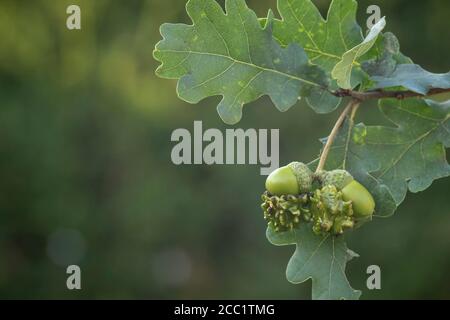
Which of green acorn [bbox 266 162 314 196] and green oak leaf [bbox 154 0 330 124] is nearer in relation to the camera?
green acorn [bbox 266 162 314 196]

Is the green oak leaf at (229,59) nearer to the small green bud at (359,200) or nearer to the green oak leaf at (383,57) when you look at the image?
the green oak leaf at (383,57)

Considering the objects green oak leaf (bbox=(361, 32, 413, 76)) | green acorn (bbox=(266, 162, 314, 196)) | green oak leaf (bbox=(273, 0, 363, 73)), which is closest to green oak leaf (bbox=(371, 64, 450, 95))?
green oak leaf (bbox=(361, 32, 413, 76))

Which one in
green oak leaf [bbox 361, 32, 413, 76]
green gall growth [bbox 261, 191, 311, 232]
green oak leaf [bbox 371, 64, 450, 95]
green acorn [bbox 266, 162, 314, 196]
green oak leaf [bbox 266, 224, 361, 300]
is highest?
green oak leaf [bbox 361, 32, 413, 76]

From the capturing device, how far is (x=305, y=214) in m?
1.38

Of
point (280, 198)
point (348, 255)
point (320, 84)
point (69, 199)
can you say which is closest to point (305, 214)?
point (280, 198)

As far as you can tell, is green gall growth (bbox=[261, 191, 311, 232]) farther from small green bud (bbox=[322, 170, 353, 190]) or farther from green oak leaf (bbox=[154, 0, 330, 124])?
green oak leaf (bbox=[154, 0, 330, 124])

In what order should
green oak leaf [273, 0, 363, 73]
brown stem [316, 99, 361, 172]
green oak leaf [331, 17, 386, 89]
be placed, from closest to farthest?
green oak leaf [331, 17, 386, 89] → brown stem [316, 99, 361, 172] → green oak leaf [273, 0, 363, 73]

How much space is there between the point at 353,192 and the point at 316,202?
0.22 feet

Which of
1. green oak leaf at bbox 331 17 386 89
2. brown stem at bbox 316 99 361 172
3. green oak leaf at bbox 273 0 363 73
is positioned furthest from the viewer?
green oak leaf at bbox 273 0 363 73

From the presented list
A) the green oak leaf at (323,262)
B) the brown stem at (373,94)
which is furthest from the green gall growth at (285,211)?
the brown stem at (373,94)

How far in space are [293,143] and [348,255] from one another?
444cm

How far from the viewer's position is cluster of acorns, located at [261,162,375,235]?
53.5 inches

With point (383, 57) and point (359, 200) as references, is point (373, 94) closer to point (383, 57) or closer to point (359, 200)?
point (383, 57)

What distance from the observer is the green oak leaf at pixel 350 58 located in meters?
1.34
